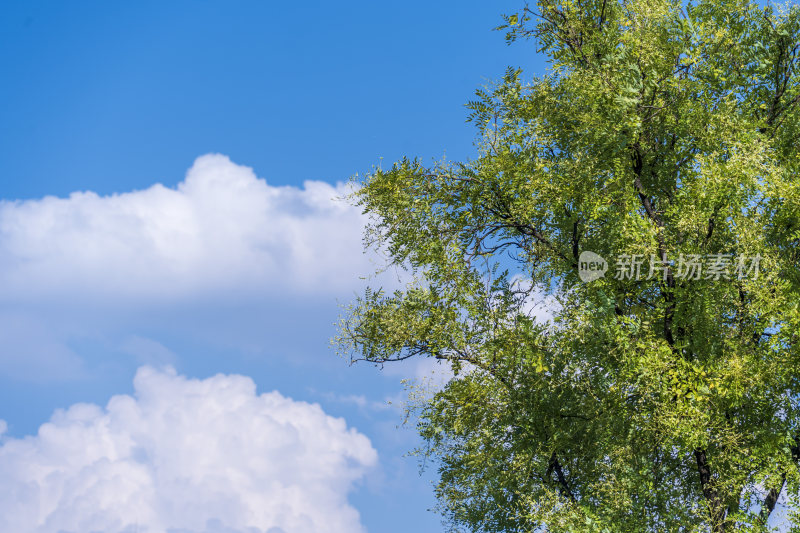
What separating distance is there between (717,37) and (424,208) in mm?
8153

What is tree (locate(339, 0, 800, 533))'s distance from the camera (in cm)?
1568

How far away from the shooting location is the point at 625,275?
1689cm
